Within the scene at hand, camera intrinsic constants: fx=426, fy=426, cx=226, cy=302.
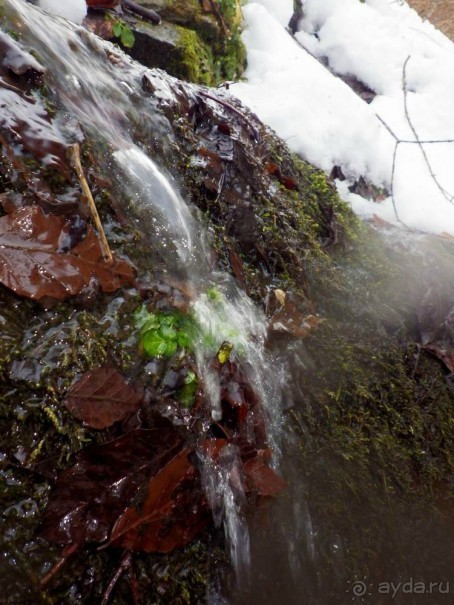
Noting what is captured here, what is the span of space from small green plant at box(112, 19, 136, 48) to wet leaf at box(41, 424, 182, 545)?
3.66 metres

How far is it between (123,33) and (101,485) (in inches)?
152

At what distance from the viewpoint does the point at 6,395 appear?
3.85 ft

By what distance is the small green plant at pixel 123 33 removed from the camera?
12.1 ft

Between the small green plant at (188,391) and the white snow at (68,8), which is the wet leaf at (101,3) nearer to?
the white snow at (68,8)

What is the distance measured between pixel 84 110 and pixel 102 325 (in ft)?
3.54

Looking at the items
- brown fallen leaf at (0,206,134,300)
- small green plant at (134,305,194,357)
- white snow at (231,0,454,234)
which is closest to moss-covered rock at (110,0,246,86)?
white snow at (231,0,454,234)

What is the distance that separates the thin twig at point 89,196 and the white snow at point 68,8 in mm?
2722

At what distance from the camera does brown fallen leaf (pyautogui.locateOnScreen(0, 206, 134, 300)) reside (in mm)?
1281

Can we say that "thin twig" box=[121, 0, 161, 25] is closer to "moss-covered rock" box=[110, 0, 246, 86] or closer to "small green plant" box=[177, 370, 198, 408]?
"moss-covered rock" box=[110, 0, 246, 86]

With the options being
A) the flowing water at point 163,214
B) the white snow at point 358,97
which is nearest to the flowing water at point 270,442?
the flowing water at point 163,214

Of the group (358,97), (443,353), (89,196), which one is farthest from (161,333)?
(358,97)

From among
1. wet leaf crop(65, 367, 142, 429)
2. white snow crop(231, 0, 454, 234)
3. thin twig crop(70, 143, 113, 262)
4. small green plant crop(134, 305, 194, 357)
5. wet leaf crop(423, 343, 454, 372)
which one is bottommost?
wet leaf crop(65, 367, 142, 429)

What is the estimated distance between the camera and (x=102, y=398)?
1.29m

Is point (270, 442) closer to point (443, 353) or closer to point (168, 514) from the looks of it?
point (168, 514)
